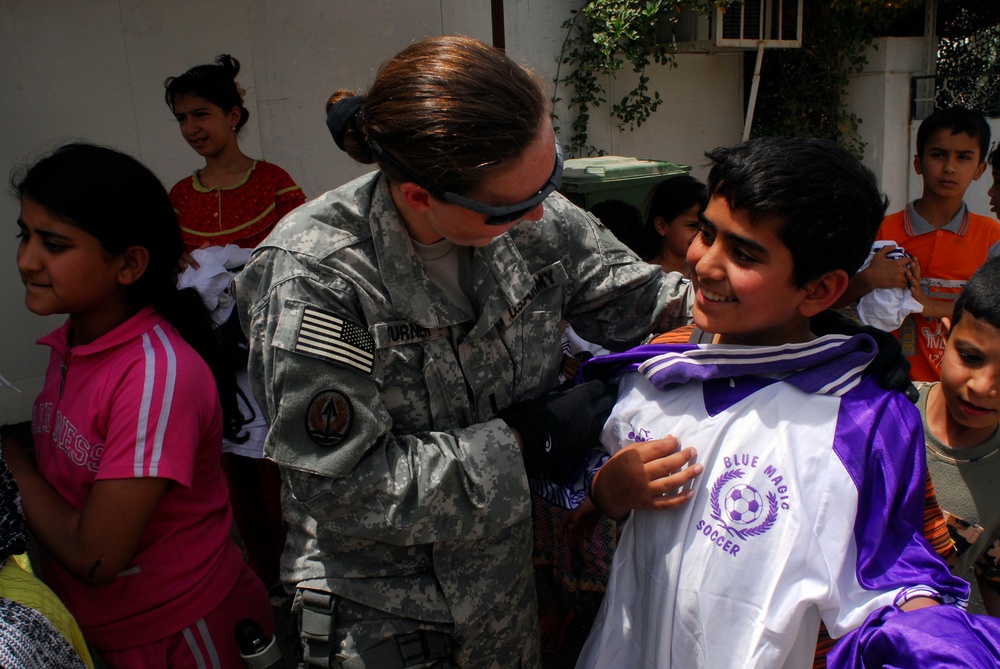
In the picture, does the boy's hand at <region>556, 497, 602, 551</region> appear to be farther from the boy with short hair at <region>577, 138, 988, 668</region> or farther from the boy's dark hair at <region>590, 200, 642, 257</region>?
the boy's dark hair at <region>590, 200, 642, 257</region>

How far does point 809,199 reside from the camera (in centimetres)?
140

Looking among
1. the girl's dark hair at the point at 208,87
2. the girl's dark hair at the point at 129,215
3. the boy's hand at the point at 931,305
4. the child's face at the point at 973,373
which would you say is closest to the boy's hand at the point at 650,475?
the child's face at the point at 973,373

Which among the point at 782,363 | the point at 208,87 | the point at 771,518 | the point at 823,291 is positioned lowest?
the point at 771,518

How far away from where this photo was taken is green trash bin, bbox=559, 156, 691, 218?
174 inches

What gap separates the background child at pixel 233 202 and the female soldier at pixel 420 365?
1.59 meters

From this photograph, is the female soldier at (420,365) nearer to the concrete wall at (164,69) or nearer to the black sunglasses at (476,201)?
the black sunglasses at (476,201)

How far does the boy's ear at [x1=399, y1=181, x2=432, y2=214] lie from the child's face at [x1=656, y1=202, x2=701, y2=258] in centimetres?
206


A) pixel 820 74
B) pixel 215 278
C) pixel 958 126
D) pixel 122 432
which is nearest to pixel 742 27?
pixel 820 74

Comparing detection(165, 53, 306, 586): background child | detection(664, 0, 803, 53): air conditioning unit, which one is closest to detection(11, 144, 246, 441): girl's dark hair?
detection(165, 53, 306, 586): background child

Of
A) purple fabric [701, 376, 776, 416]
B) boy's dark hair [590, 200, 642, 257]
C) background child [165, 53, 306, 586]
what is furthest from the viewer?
boy's dark hair [590, 200, 642, 257]

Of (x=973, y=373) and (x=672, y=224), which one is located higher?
(x=672, y=224)

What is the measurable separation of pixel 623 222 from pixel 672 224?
29cm

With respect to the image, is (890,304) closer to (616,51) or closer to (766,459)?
(766,459)

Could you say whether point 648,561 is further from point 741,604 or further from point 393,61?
point 393,61
